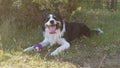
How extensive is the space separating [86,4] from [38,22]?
2117 mm

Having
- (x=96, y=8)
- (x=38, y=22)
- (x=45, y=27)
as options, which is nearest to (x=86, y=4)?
(x=96, y=8)

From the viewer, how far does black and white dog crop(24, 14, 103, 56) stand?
6426mm

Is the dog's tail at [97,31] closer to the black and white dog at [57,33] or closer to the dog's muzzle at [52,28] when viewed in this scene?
the black and white dog at [57,33]

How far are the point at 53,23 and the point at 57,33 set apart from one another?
0.37 meters

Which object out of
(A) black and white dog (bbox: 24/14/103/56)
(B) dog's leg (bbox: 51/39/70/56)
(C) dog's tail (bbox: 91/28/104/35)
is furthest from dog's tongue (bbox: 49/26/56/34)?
(C) dog's tail (bbox: 91/28/104/35)

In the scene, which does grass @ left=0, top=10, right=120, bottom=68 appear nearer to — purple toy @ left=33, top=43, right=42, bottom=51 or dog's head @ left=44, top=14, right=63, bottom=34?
purple toy @ left=33, top=43, right=42, bottom=51

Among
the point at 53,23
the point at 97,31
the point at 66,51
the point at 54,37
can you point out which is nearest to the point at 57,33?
the point at 54,37

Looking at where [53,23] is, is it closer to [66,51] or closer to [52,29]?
Result: [52,29]

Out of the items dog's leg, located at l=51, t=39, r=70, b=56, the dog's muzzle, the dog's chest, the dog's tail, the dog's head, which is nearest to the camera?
dog's leg, located at l=51, t=39, r=70, b=56

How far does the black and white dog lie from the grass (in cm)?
13

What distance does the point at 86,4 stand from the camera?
9.77m

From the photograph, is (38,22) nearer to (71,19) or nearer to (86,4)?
(71,19)

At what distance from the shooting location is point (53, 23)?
252 inches

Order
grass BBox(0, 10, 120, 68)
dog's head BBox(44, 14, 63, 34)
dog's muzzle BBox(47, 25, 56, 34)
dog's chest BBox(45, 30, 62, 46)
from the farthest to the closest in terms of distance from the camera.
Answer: dog's chest BBox(45, 30, 62, 46) < dog's muzzle BBox(47, 25, 56, 34) < dog's head BBox(44, 14, 63, 34) < grass BBox(0, 10, 120, 68)
